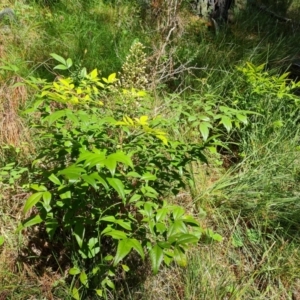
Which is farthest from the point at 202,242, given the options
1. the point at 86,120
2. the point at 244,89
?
the point at 244,89

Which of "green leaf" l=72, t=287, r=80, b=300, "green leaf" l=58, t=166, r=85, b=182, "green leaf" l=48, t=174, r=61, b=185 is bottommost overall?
"green leaf" l=72, t=287, r=80, b=300

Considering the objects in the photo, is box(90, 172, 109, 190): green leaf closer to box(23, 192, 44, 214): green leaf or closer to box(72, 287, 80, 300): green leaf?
box(23, 192, 44, 214): green leaf

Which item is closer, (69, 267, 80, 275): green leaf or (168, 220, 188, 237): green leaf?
(168, 220, 188, 237): green leaf

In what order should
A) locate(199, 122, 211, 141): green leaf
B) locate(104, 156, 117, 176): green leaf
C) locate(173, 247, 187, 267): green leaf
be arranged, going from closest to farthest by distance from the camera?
locate(104, 156, 117, 176): green leaf
locate(173, 247, 187, 267): green leaf
locate(199, 122, 211, 141): green leaf

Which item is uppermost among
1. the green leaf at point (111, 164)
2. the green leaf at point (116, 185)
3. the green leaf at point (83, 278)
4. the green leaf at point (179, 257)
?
the green leaf at point (111, 164)

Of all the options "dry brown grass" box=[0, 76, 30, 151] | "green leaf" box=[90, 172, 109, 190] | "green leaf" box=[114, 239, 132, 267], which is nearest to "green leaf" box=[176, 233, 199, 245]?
"green leaf" box=[114, 239, 132, 267]

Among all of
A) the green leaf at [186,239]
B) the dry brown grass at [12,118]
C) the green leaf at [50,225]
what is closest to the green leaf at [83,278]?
the green leaf at [50,225]

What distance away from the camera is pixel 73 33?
3.28 meters

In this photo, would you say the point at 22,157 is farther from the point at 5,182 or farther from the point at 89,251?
the point at 89,251

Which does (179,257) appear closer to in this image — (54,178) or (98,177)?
(98,177)

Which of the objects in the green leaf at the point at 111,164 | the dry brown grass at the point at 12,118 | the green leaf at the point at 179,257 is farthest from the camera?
the dry brown grass at the point at 12,118

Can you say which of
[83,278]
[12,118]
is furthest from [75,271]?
[12,118]

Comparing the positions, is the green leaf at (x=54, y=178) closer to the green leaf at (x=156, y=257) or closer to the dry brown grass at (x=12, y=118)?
the green leaf at (x=156, y=257)

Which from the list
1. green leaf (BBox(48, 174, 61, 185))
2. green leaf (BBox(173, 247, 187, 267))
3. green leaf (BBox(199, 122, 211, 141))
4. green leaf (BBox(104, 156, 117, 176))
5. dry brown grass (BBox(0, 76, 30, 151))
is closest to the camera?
green leaf (BBox(104, 156, 117, 176))
